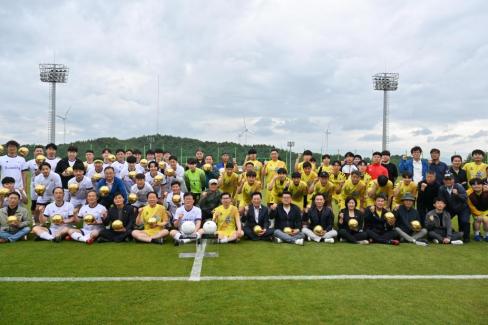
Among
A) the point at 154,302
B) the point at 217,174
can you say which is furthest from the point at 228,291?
the point at 217,174

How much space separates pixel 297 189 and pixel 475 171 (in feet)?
14.5

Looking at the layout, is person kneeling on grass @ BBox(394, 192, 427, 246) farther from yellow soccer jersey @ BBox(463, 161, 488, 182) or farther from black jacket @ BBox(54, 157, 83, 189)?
black jacket @ BBox(54, 157, 83, 189)

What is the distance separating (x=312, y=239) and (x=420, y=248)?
2127mm

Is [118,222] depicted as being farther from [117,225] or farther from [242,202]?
[242,202]

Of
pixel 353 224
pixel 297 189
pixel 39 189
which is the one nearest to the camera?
pixel 353 224

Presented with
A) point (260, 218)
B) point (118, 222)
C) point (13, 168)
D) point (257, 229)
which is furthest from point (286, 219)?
point (13, 168)

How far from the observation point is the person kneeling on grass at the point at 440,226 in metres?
8.93

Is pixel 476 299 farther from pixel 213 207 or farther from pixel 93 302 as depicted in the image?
pixel 213 207

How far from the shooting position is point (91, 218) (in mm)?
8508

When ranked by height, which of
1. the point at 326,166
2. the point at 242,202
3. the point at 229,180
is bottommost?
the point at 242,202

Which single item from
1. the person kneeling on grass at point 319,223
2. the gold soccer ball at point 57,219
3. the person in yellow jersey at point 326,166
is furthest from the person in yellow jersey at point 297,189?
the gold soccer ball at point 57,219

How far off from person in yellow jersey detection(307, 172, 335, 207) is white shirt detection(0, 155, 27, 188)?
677cm

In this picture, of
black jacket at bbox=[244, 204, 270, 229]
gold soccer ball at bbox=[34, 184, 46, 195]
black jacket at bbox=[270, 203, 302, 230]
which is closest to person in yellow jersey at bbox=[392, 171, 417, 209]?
black jacket at bbox=[270, 203, 302, 230]

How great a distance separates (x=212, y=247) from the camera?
8.23 meters
